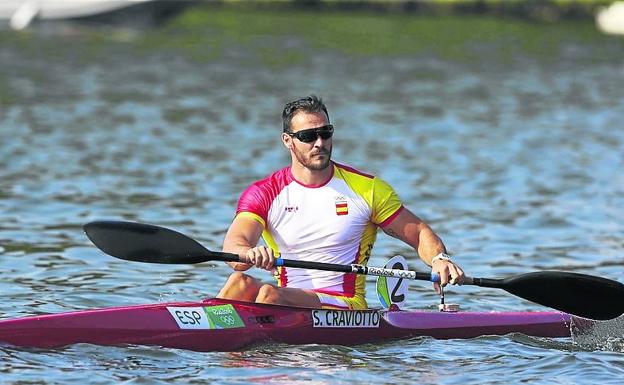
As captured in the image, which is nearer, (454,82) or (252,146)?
(252,146)

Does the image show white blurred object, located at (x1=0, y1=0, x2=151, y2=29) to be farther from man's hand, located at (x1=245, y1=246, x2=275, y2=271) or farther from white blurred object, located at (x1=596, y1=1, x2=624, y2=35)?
man's hand, located at (x1=245, y1=246, x2=275, y2=271)

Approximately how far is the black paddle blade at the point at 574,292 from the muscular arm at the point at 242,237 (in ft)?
6.54

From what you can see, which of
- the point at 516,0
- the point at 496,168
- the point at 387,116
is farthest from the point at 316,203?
the point at 516,0

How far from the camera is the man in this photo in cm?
1024

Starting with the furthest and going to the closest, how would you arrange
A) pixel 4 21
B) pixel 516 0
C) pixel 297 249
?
pixel 516 0, pixel 4 21, pixel 297 249

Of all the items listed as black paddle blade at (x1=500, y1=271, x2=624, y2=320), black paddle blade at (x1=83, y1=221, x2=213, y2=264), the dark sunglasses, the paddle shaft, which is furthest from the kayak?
the dark sunglasses

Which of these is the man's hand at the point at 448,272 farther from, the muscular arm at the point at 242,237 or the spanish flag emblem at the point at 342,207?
the muscular arm at the point at 242,237

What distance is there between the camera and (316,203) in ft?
34.4

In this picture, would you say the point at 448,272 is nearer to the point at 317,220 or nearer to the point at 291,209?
the point at 317,220

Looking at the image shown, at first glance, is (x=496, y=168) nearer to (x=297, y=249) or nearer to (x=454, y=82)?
(x=297, y=249)

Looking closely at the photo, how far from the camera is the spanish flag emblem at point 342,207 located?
34.4 ft

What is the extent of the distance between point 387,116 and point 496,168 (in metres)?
6.85

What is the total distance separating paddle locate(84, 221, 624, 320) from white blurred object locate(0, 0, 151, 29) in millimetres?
31758

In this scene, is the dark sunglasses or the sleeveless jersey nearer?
the dark sunglasses
